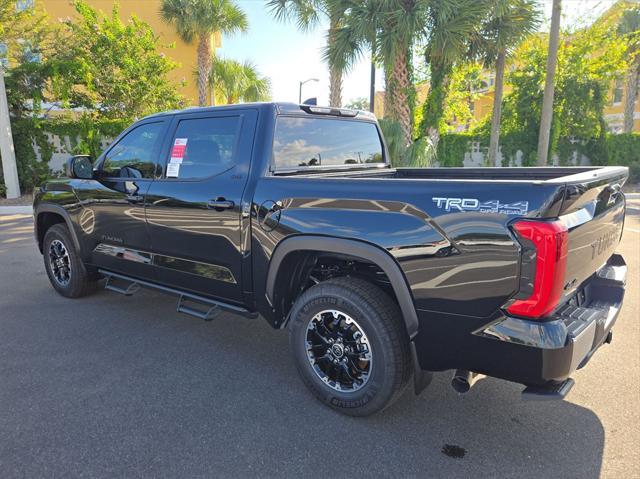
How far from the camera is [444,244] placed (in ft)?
7.37

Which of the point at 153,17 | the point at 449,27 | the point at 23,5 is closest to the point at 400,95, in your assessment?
the point at 449,27

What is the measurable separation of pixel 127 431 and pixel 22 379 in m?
1.16

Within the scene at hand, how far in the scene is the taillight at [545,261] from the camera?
198 cm

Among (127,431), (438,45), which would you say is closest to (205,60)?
(438,45)

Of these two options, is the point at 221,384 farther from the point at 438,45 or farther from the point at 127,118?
the point at 127,118

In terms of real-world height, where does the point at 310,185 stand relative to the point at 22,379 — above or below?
above

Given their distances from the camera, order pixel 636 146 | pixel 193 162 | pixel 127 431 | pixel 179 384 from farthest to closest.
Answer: pixel 636 146 → pixel 193 162 → pixel 179 384 → pixel 127 431

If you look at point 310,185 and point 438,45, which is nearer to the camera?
point 310,185

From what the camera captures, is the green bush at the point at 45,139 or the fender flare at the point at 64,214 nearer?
the fender flare at the point at 64,214

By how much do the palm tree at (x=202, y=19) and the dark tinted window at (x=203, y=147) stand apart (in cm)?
1561

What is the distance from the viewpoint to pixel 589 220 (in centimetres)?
235

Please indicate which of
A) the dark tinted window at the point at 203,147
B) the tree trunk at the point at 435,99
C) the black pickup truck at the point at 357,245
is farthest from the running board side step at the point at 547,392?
the tree trunk at the point at 435,99

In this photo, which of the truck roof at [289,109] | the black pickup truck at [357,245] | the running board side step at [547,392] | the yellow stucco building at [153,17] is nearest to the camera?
the black pickup truck at [357,245]

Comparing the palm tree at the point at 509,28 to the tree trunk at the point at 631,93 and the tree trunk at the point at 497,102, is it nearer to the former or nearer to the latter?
the tree trunk at the point at 497,102
